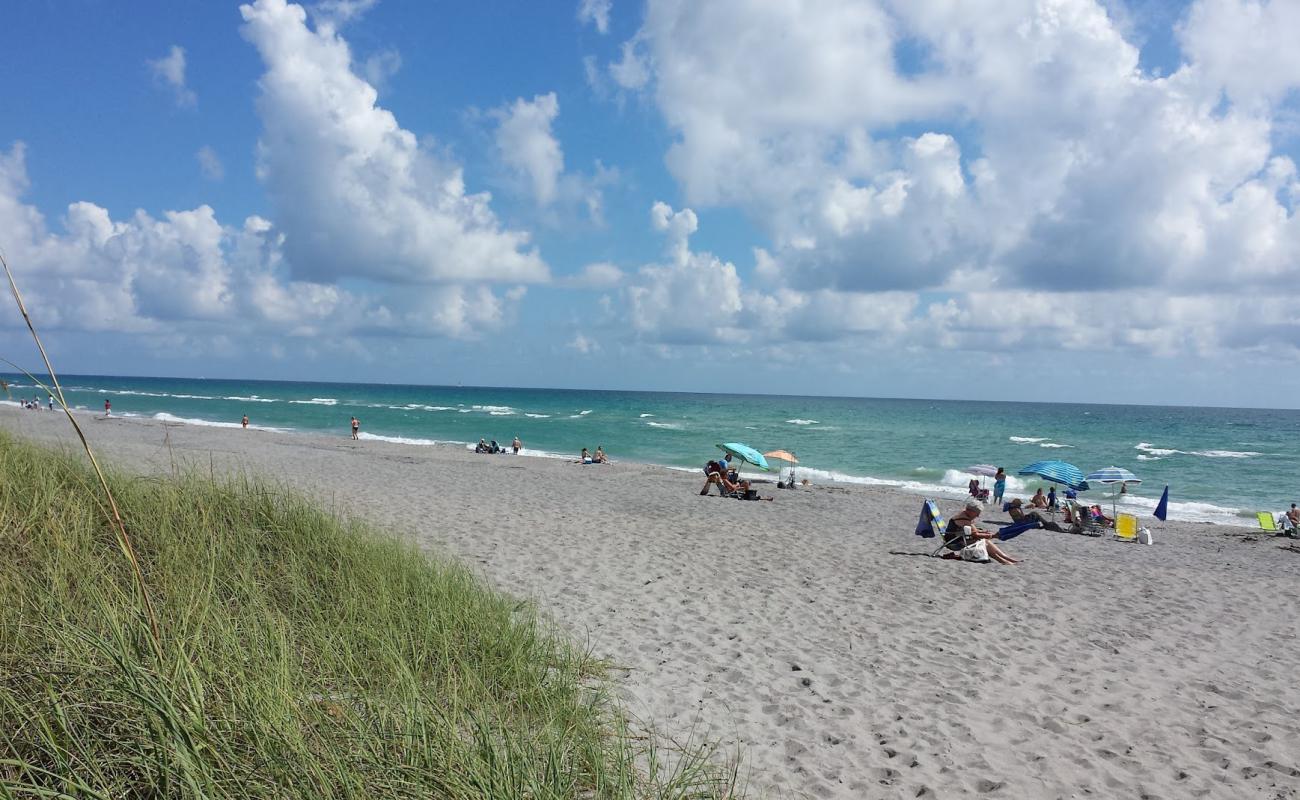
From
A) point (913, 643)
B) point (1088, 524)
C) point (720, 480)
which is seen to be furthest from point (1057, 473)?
point (913, 643)

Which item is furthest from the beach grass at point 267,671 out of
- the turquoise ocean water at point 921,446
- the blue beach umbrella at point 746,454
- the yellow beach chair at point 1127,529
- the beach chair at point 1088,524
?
the turquoise ocean water at point 921,446

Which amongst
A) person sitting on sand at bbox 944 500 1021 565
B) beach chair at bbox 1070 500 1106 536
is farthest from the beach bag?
beach chair at bbox 1070 500 1106 536

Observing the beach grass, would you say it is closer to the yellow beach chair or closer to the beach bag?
the beach bag

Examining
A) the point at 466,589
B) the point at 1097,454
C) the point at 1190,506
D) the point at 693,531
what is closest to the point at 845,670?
the point at 466,589

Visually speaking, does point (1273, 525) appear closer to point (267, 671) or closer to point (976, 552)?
point (976, 552)

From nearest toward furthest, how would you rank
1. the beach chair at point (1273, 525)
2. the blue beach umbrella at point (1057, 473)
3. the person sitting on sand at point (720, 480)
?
the blue beach umbrella at point (1057, 473) < the beach chair at point (1273, 525) < the person sitting on sand at point (720, 480)

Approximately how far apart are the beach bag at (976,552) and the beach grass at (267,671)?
8.17 meters

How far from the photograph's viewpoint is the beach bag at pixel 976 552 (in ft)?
38.2

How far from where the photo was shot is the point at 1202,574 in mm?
12086

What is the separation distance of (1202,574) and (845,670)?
9284 millimetres

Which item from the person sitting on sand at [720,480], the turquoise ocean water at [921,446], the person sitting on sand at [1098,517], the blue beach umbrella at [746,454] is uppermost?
the blue beach umbrella at [746,454]

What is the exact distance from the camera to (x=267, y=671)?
330cm

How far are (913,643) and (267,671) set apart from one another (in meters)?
6.12

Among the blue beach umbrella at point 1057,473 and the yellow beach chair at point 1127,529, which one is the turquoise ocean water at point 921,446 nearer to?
the yellow beach chair at point 1127,529
